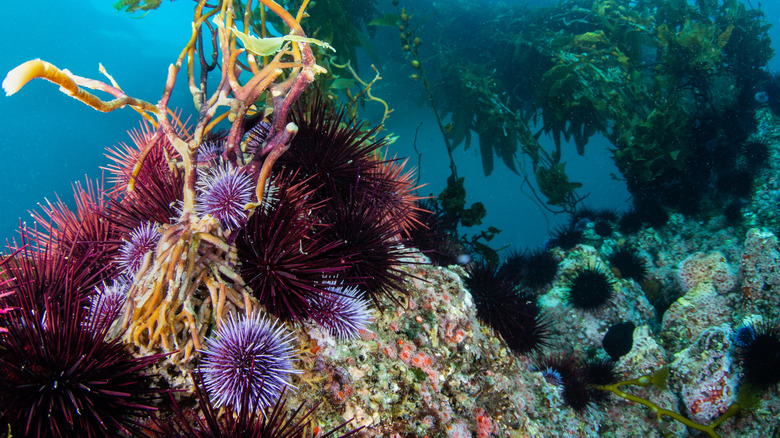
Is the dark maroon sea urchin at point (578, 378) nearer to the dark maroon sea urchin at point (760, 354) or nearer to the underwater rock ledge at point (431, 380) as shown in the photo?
the underwater rock ledge at point (431, 380)

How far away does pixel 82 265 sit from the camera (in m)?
1.79

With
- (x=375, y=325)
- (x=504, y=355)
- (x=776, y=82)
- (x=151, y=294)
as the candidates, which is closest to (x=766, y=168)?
(x=776, y=82)

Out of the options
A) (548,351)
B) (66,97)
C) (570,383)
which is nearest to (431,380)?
(570,383)

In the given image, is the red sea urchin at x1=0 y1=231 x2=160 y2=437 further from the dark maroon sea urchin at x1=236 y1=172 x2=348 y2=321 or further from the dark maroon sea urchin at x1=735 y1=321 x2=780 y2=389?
the dark maroon sea urchin at x1=735 y1=321 x2=780 y2=389

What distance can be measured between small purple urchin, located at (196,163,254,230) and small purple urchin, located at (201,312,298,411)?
1.42 ft

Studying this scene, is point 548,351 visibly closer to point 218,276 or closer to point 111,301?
point 218,276

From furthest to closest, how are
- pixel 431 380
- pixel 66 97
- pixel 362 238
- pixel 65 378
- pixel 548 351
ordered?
pixel 66 97 → pixel 548 351 → pixel 431 380 → pixel 362 238 → pixel 65 378

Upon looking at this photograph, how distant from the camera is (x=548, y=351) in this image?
19.6 ft

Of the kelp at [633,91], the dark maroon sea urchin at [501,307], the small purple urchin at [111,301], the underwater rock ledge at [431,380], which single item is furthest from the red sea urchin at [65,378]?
the kelp at [633,91]

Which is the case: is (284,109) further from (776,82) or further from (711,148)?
(776,82)

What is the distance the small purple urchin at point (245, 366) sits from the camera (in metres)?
1.25

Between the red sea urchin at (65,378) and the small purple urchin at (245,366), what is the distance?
0.23m

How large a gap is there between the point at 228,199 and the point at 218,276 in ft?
1.17

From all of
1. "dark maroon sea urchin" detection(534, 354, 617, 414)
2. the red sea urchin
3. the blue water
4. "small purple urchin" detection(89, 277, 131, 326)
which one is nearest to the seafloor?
"dark maroon sea urchin" detection(534, 354, 617, 414)
